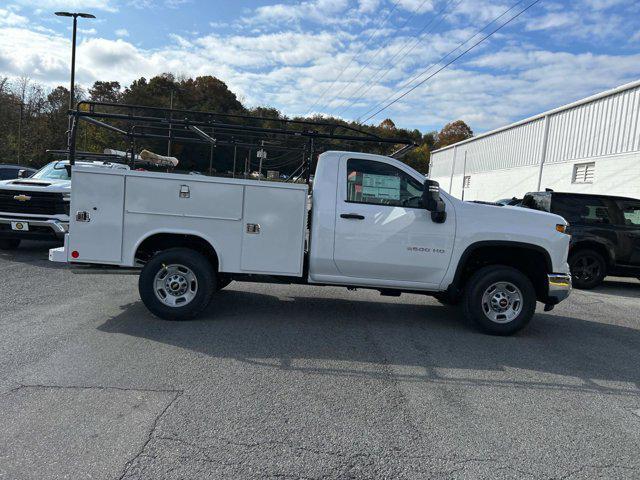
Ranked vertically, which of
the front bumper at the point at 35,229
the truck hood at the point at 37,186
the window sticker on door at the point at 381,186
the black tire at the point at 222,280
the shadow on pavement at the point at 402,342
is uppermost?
the window sticker on door at the point at 381,186

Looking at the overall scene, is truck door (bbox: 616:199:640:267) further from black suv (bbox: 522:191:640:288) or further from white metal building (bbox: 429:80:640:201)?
white metal building (bbox: 429:80:640:201)

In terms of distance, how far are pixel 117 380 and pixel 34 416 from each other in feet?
2.59

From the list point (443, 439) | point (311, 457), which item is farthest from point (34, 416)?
point (443, 439)

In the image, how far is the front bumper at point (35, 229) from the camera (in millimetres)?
10016

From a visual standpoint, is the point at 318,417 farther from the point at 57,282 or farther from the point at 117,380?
the point at 57,282

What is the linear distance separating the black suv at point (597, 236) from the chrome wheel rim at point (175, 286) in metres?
7.84

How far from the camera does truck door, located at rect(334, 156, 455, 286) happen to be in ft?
20.5

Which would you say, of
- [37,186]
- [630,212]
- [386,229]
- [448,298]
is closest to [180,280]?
[386,229]

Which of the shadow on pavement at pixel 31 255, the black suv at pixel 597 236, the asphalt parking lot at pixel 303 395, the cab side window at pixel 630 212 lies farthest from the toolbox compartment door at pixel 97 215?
the cab side window at pixel 630 212

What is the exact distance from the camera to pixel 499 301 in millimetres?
6445

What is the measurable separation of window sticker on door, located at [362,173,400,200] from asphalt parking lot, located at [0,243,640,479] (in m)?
1.71

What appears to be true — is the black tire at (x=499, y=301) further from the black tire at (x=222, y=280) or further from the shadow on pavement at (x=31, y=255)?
the shadow on pavement at (x=31, y=255)

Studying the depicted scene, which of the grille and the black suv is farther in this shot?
the black suv

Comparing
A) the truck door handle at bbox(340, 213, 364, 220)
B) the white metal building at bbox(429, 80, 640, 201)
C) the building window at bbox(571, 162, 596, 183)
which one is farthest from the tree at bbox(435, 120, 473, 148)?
the truck door handle at bbox(340, 213, 364, 220)
